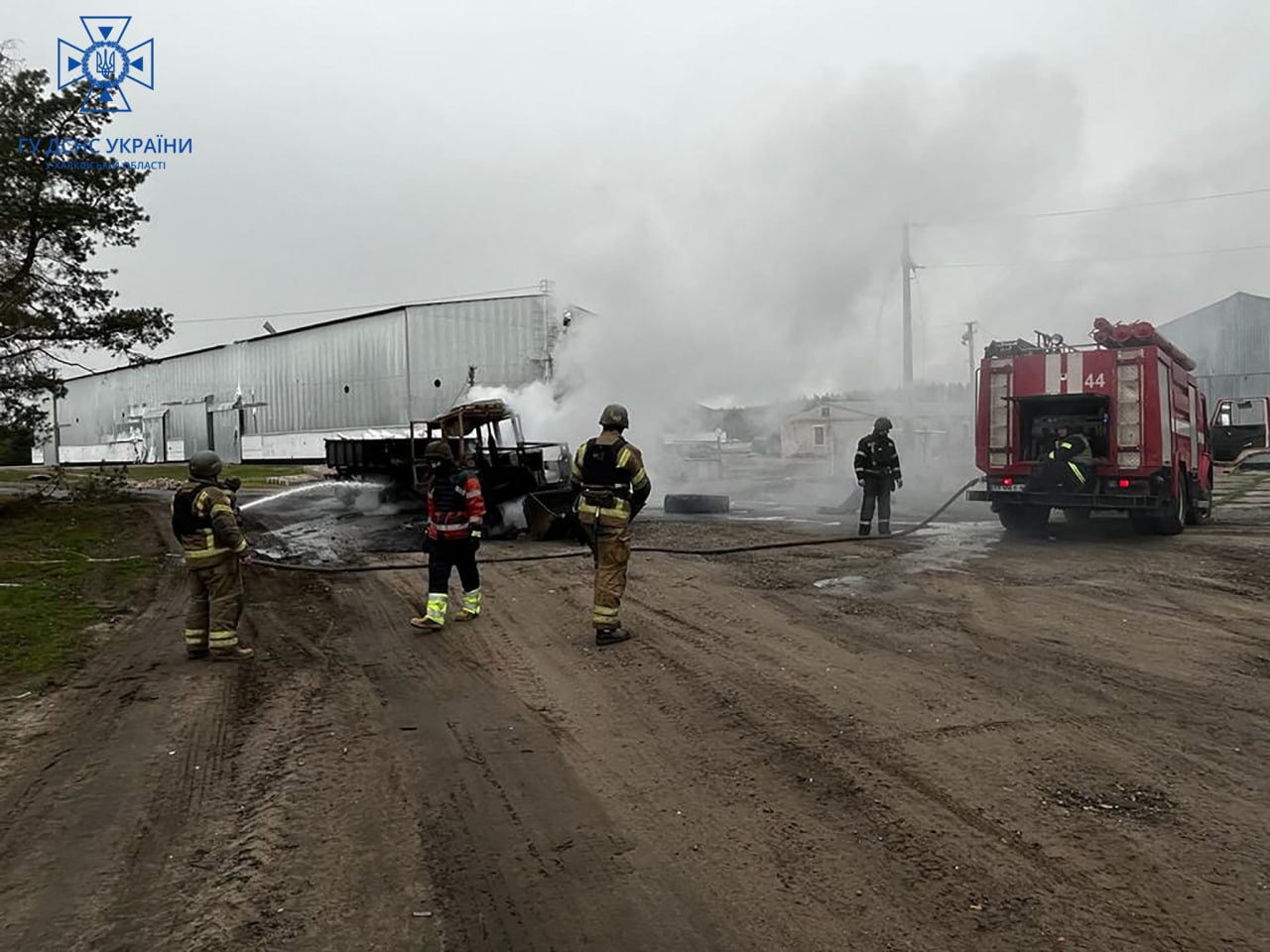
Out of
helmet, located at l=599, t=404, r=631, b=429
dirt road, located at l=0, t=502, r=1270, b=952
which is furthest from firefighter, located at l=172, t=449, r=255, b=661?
helmet, located at l=599, t=404, r=631, b=429

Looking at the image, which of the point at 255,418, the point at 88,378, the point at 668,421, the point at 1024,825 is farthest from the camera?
the point at 88,378

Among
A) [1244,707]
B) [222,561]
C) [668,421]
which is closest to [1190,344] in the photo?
[668,421]

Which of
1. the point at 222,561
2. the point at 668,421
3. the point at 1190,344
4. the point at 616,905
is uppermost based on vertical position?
the point at 1190,344

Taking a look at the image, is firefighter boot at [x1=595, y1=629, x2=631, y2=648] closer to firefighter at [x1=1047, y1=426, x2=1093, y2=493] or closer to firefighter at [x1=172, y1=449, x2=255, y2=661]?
firefighter at [x1=172, y1=449, x2=255, y2=661]

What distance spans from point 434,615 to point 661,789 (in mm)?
3315

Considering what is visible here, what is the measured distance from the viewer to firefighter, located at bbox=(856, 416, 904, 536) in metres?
11.7

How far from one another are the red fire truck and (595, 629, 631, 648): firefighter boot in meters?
7.51

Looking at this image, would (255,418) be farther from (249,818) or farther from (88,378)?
(249,818)

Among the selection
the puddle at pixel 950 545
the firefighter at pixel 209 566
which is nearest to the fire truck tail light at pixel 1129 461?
the puddle at pixel 950 545

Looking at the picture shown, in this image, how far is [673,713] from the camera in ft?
14.6

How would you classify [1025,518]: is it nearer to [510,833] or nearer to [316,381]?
[510,833]

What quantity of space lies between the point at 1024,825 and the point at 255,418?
4335 cm

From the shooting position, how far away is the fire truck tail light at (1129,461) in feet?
35.0

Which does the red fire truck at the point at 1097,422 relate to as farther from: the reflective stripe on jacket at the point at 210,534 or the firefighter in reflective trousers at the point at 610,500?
the reflective stripe on jacket at the point at 210,534
